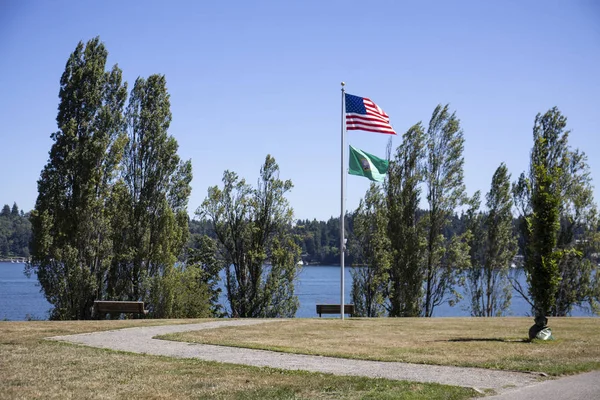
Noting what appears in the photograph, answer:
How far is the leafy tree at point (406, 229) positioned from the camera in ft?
110

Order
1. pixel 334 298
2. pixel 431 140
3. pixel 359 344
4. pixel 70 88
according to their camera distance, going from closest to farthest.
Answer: pixel 359 344 → pixel 70 88 → pixel 431 140 → pixel 334 298

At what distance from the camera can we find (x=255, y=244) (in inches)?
1383

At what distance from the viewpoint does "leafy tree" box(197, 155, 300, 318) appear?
113 feet

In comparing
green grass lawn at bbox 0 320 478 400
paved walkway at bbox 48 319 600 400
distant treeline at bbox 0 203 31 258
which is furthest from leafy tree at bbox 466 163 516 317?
distant treeline at bbox 0 203 31 258

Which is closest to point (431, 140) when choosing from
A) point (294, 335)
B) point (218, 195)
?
point (218, 195)

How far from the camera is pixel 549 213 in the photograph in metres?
16.1

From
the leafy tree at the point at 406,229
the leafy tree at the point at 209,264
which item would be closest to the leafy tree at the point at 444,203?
the leafy tree at the point at 406,229

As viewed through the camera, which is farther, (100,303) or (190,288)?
(190,288)

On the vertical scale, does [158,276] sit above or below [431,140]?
below

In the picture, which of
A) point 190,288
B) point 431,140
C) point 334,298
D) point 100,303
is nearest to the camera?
point 100,303

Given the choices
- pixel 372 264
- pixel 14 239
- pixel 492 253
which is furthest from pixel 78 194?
pixel 14 239

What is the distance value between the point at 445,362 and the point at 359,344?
131 inches

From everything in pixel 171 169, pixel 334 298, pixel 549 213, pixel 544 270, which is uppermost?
pixel 171 169

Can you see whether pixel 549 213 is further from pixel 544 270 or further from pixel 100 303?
pixel 100 303
